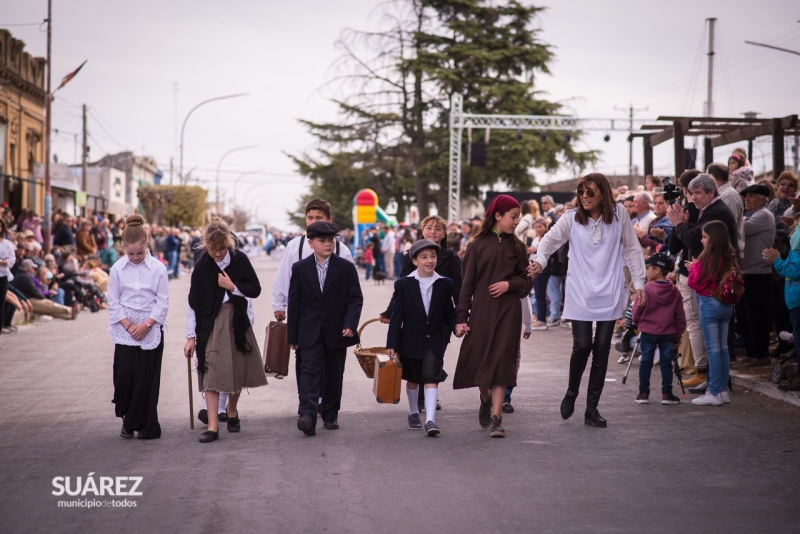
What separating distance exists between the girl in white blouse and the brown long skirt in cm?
44

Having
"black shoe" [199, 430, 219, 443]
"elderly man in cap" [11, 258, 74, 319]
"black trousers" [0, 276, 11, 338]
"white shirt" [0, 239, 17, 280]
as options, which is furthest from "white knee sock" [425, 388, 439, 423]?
"elderly man in cap" [11, 258, 74, 319]

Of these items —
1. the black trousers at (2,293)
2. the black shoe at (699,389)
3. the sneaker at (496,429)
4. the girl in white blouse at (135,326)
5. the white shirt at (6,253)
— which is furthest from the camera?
the black trousers at (2,293)

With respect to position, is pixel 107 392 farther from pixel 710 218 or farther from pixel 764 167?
pixel 764 167

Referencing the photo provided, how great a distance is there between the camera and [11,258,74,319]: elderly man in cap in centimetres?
1894

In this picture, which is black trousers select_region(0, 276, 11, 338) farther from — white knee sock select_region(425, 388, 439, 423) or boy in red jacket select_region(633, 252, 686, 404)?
boy in red jacket select_region(633, 252, 686, 404)

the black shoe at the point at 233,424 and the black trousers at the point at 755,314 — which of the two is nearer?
the black shoe at the point at 233,424

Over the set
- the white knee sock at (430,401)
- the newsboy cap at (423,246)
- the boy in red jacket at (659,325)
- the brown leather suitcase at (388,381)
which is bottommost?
the white knee sock at (430,401)

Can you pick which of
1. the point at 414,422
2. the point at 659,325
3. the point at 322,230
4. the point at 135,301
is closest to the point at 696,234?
the point at 659,325

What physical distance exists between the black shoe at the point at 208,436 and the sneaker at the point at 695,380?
5.03 meters

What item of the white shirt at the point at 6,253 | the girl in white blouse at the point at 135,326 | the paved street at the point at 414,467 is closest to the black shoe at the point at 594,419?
the paved street at the point at 414,467

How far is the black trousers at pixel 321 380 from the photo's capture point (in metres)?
8.07

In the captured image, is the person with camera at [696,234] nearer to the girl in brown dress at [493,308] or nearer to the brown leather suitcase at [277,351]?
the girl in brown dress at [493,308]

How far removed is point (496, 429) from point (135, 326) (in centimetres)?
293

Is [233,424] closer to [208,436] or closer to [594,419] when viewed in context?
[208,436]
